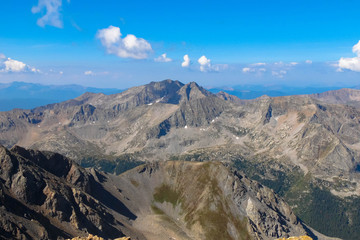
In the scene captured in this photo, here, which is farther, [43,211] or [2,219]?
[43,211]

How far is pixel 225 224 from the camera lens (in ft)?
600

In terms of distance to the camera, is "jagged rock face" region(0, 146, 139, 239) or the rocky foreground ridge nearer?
"jagged rock face" region(0, 146, 139, 239)

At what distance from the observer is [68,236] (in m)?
117

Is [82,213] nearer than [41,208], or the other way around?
[41,208]

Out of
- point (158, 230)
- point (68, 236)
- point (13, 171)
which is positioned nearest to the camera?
A: point (68, 236)

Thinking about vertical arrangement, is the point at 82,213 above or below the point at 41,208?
below

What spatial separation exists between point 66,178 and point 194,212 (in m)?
90.5

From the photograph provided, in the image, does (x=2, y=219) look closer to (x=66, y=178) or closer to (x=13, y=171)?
(x=13, y=171)

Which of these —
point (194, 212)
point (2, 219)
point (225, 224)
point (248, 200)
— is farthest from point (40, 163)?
point (248, 200)

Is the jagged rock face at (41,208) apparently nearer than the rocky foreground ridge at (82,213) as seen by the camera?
Yes

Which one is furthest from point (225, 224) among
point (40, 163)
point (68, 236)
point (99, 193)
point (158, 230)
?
point (40, 163)

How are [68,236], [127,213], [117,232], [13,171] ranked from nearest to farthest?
[68,236], [13,171], [117,232], [127,213]

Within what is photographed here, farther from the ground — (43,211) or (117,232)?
(43,211)

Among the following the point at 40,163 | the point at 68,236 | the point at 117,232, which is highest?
the point at 40,163
